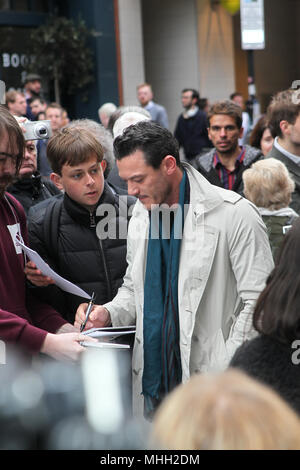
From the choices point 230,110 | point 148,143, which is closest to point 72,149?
point 148,143

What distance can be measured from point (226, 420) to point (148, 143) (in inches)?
80.9

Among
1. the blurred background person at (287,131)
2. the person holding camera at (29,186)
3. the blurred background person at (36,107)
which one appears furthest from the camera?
the blurred background person at (36,107)

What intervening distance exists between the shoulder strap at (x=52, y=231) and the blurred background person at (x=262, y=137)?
3.54 metres

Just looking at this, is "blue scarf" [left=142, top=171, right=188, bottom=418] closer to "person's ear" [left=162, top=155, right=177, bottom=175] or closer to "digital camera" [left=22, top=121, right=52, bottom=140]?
"person's ear" [left=162, top=155, right=177, bottom=175]

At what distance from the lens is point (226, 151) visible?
5.90 metres

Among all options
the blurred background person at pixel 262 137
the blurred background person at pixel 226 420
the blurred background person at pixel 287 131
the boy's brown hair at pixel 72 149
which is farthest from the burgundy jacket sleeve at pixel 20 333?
the blurred background person at pixel 262 137

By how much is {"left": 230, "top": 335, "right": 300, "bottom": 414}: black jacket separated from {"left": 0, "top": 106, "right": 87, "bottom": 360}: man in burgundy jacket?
642 mm

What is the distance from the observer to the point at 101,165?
144 inches

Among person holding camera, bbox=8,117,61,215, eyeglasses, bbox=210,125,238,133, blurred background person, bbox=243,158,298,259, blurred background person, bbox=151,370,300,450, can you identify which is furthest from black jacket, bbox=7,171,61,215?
blurred background person, bbox=151,370,300,450

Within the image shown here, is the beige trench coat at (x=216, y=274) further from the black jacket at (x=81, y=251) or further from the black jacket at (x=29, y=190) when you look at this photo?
the black jacket at (x=29, y=190)

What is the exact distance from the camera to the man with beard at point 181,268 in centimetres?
280

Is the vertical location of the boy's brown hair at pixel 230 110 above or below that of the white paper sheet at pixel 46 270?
above
